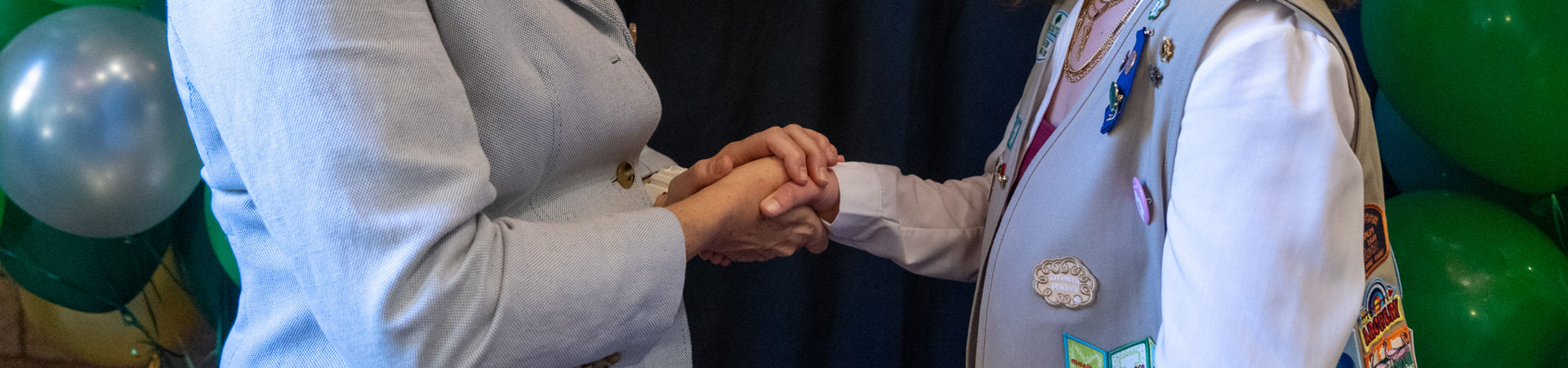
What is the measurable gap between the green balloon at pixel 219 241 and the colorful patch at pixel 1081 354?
3.63 feet

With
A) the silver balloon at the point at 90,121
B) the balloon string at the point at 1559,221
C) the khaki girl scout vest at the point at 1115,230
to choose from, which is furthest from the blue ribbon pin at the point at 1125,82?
the silver balloon at the point at 90,121

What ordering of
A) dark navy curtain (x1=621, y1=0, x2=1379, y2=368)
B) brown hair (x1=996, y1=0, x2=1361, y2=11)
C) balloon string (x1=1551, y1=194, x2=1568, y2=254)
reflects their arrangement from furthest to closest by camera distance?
dark navy curtain (x1=621, y1=0, x2=1379, y2=368)
balloon string (x1=1551, y1=194, x2=1568, y2=254)
brown hair (x1=996, y1=0, x2=1361, y2=11)

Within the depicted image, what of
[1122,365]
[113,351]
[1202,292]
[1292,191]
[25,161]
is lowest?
[113,351]

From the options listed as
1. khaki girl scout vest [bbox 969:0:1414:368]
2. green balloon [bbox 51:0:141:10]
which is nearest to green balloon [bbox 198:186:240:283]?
green balloon [bbox 51:0:141:10]

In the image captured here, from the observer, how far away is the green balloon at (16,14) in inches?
46.0

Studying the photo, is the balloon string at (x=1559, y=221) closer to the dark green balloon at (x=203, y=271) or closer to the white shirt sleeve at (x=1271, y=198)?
the white shirt sleeve at (x=1271, y=198)

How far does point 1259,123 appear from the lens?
29.5 inches

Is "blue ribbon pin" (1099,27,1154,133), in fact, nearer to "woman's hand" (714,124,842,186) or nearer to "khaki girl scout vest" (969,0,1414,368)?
"khaki girl scout vest" (969,0,1414,368)

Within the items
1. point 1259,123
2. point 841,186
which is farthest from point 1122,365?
point 841,186

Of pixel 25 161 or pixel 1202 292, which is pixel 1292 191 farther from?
pixel 25 161

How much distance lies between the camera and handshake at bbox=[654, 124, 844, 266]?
1069 millimetres

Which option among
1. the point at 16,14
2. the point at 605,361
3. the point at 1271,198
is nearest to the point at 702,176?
the point at 605,361

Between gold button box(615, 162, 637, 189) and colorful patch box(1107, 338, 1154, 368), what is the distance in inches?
21.0

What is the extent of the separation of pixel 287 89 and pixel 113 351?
964 mm
